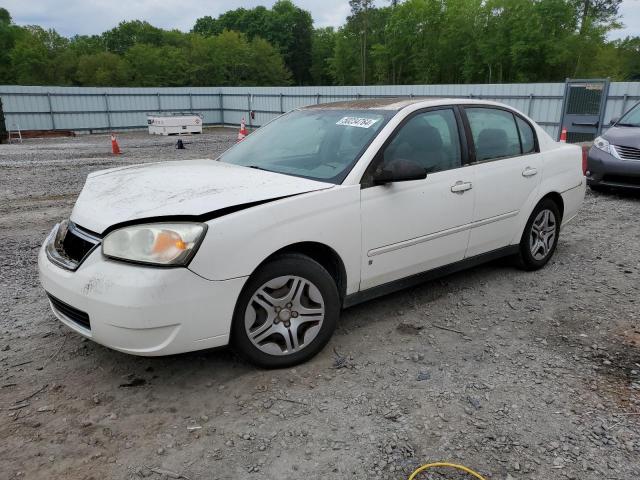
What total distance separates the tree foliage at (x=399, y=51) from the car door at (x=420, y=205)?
181 feet

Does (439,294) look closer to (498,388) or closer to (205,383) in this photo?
(498,388)

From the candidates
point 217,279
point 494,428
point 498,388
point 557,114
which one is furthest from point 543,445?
point 557,114

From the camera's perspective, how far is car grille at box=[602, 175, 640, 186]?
820 cm

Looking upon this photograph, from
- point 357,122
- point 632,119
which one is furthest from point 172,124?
point 357,122

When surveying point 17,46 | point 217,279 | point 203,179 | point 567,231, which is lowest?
point 567,231

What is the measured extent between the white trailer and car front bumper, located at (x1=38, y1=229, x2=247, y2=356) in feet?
78.9

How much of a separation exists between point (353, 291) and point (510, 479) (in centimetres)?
152

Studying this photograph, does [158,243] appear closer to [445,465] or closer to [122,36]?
[445,465]

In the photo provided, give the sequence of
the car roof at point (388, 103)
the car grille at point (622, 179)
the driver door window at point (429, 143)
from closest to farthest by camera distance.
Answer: the driver door window at point (429, 143), the car roof at point (388, 103), the car grille at point (622, 179)

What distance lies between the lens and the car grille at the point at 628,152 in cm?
808

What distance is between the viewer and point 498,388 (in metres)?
2.99

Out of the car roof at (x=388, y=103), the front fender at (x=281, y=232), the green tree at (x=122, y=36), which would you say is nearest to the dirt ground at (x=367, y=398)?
the front fender at (x=281, y=232)

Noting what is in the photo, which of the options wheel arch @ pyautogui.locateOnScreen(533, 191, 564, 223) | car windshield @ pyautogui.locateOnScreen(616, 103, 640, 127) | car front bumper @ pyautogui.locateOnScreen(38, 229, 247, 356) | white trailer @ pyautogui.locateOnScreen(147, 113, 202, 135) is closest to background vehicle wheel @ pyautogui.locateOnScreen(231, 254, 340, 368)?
car front bumper @ pyautogui.locateOnScreen(38, 229, 247, 356)

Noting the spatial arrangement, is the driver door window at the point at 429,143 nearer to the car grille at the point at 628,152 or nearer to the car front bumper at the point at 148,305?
the car front bumper at the point at 148,305
